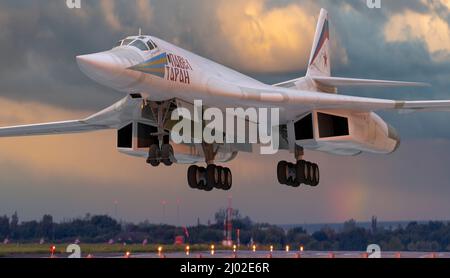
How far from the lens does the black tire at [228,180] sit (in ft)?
84.4

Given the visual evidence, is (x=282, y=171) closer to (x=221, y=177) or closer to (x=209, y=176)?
(x=221, y=177)

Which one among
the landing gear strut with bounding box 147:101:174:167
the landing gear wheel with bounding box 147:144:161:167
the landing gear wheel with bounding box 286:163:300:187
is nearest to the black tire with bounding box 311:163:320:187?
the landing gear wheel with bounding box 286:163:300:187

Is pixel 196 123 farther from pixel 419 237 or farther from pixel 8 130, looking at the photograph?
pixel 419 237

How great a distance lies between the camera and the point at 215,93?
2266cm

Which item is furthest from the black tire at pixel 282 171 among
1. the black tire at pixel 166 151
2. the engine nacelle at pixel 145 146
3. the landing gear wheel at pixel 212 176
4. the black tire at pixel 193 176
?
the black tire at pixel 166 151

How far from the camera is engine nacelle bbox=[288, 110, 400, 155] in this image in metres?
25.9

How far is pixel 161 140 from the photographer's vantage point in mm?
22547

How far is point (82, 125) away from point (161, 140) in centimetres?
633

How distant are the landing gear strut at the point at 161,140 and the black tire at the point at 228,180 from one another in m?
3.38

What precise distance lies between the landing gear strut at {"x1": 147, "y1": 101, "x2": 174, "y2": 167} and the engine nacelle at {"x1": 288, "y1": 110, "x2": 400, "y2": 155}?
520cm

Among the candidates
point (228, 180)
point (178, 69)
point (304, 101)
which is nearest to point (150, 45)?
point (178, 69)

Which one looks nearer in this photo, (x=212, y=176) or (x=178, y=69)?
(x=178, y=69)

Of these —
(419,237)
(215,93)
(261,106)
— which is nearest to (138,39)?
(215,93)
